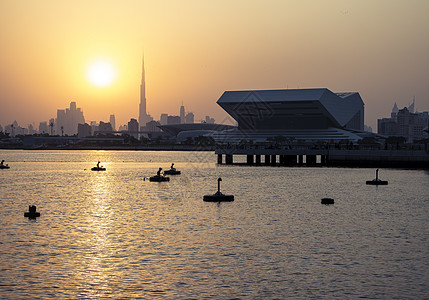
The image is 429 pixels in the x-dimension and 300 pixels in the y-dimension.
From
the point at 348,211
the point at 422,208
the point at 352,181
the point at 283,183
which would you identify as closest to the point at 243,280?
the point at 348,211

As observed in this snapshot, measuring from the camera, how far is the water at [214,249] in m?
25.7

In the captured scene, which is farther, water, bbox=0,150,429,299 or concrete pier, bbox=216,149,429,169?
concrete pier, bbox=216,149,429,169

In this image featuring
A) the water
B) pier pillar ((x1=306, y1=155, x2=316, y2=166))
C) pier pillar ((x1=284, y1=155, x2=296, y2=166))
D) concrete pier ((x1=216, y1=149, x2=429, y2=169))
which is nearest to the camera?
the water

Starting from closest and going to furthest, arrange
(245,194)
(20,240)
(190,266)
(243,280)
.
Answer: (243,280), (190,266), (20,240), (245,194)

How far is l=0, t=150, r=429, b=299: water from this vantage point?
25688 millimetres

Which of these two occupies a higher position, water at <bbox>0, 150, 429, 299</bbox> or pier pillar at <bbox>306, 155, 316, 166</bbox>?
pier pillar at <bbox>306, 155, 316, 166</bbox>

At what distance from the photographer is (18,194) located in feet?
235

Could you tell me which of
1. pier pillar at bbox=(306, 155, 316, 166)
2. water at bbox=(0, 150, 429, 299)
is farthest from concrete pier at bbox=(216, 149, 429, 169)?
water at bbox=(0, 150, 429, 299)

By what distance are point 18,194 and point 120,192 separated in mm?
11792

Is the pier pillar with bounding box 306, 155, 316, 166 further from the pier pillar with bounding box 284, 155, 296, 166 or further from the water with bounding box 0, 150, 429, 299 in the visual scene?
the water with bounding box 0, 150, 429, 299

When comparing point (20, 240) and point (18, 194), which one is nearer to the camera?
point (20, 240)

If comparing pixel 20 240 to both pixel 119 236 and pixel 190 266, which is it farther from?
pixel 190 266

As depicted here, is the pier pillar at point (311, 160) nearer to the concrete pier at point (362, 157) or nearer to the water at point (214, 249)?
the concrete pier at point (362, 157)

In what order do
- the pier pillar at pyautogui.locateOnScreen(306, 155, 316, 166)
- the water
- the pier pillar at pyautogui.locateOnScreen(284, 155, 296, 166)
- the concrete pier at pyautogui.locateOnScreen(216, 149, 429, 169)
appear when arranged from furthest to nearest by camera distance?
1. the pier pillar at pyautogui.locateOnScreen(284, 155, 296, 166)
2. the pier pillar at pyautogui.locateOnScreen(306, 155, 316, 166)
3. the concrete pier at pyautogui.locateOnScreen(216, 149, 429, 169)
4. the water
